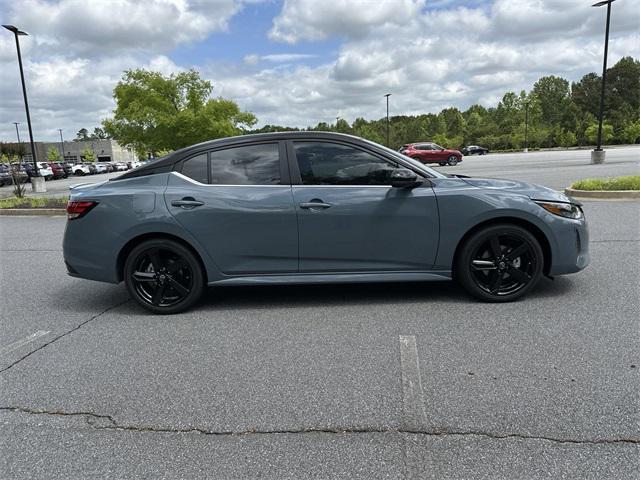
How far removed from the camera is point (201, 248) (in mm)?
4340

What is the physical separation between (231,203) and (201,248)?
50 cm

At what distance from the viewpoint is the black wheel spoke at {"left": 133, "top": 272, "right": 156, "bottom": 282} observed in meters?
4.44

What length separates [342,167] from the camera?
172 inches

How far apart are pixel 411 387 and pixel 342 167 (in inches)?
85.0

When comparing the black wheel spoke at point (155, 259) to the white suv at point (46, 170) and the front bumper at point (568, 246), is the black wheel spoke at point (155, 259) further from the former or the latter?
the white suv at point (46, 170)

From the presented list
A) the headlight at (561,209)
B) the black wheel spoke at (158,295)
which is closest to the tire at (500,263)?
the headlight at (561,209)

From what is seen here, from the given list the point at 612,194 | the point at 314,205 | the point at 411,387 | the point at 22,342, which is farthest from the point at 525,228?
the point at 612,194

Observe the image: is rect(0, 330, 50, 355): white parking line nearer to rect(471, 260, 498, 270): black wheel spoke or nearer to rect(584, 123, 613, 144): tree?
rect(471, 260, 498, 270): black wheel spoke

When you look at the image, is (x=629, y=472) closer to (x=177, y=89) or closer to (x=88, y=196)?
(x=88, y=196)

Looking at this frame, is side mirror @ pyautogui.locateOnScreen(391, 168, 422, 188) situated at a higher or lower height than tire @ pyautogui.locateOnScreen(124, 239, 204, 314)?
higher

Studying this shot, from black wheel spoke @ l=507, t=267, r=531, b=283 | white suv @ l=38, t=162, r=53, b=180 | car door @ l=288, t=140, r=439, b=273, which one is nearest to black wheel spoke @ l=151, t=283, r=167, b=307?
car door @ l=288, t=140, r=439, b=273

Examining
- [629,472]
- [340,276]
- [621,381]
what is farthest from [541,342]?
[340,276]

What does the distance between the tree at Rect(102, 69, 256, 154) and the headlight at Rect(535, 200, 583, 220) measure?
3563cm

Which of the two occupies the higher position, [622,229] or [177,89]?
[177,89]
